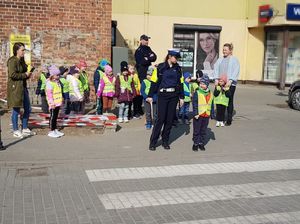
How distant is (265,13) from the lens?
2003 cm

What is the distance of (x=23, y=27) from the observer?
472 inches

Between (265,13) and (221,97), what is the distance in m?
11.1

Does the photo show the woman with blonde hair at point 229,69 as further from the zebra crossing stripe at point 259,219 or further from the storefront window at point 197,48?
the storefront window at point 197,48

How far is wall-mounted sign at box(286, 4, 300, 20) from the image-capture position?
62.3ft

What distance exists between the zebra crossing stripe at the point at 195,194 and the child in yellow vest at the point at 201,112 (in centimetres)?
204

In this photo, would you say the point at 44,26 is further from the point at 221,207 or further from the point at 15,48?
the point at 221,207

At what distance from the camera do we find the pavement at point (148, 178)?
4906mm

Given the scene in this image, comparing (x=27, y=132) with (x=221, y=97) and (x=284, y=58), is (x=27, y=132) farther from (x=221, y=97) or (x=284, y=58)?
(x=284, y=58)

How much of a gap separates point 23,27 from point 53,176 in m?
6.92

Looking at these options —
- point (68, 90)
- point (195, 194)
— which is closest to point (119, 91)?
point (68, 90)

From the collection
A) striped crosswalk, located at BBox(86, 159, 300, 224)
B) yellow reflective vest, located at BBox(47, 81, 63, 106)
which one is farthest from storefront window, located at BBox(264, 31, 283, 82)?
yellow reflective vest, located at BBox(47, 81, 63, 106)

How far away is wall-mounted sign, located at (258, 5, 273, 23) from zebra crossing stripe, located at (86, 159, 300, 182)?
44.6 ft

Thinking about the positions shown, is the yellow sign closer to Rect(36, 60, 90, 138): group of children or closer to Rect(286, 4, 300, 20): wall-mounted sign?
Rect(36, 60, 90, 138): group of children

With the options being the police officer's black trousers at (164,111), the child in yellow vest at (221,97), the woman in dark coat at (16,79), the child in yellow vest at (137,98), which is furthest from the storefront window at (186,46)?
the woman in dark coat at (16,79)
